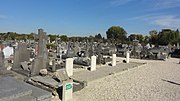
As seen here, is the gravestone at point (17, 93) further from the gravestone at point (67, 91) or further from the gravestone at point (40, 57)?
the gravestone at point (40, 57)

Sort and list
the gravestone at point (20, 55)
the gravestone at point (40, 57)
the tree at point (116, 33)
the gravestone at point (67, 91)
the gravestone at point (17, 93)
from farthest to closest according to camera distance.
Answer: the tree at point (116, 33), the gravestone at point (20, 55), the gravestone at point (40, 57), the gravestone at point (67, 91), the gravestone at point (17, 93)

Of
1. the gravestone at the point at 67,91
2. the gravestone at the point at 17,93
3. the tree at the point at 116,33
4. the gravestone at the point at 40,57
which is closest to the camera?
the gravestone at the point at 17,93

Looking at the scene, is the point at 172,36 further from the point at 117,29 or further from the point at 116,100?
the point at 116,100

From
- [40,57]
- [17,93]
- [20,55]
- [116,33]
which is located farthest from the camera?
[116,33]

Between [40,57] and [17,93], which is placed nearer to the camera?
[17,93]

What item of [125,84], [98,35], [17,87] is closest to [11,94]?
[17,87]

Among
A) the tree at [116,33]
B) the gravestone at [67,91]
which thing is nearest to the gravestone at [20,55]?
the gravestone at [67,91]

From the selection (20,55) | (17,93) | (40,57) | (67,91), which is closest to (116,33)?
(20,55)

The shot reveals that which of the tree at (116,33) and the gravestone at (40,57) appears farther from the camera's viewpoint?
the tree at (116,33)

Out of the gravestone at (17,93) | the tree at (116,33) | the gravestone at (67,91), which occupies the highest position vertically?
the tree at (116,33)

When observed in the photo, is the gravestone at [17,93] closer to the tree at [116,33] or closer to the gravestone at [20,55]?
the gravestone at [20,55]

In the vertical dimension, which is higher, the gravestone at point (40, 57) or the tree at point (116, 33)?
the tree at point (116, 33)

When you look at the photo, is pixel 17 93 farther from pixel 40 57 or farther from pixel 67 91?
pixel 40 57

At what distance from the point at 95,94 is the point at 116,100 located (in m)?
0.89
